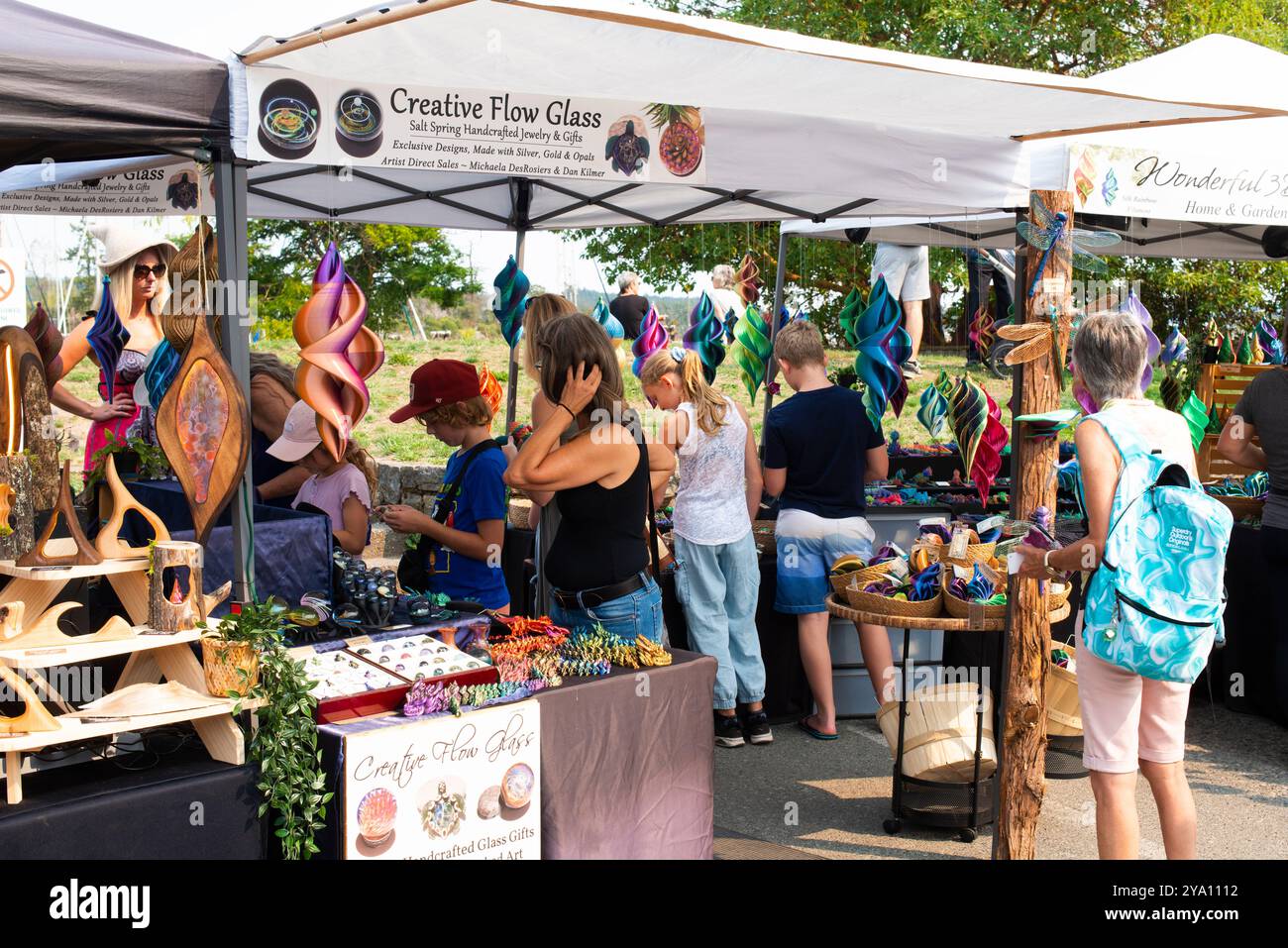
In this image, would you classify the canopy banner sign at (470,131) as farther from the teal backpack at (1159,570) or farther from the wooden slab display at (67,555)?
the teal backpack at (1159,570)

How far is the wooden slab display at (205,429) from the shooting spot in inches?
111

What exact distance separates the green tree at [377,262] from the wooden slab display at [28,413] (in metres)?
14.5

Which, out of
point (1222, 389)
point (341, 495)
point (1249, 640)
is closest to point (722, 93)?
point (341, 495)

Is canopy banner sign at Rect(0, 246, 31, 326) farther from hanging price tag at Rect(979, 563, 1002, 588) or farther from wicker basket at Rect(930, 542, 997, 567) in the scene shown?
hanging price tag at Rect(979, 563, 1002, 588)

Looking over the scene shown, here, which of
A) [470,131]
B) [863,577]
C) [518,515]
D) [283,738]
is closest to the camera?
[283,738]

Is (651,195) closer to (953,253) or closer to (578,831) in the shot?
(578,831)

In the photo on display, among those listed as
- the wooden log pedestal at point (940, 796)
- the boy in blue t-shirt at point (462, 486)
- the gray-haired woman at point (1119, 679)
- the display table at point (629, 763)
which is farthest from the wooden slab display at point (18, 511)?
the gray-haired woman at point (1119, 679)

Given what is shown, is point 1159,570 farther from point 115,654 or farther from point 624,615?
point 115,654

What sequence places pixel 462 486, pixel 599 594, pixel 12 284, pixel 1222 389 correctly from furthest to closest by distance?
1. pixel 12 284
2. pixel 1222 389
3. pixel 462 486
4. pixel 599 594

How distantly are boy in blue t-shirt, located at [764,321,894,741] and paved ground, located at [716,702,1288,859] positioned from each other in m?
0.34

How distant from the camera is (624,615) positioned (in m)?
3.29

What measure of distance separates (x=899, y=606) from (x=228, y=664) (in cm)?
199

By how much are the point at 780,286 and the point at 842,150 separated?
11.5 feet

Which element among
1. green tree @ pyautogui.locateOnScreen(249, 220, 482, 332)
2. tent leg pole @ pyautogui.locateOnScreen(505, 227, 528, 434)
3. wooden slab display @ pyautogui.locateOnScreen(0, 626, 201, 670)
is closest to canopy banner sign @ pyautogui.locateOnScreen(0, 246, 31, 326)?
tent leg pole @ pyautogui.locateOnScreen(505, 227, 528, 434)
